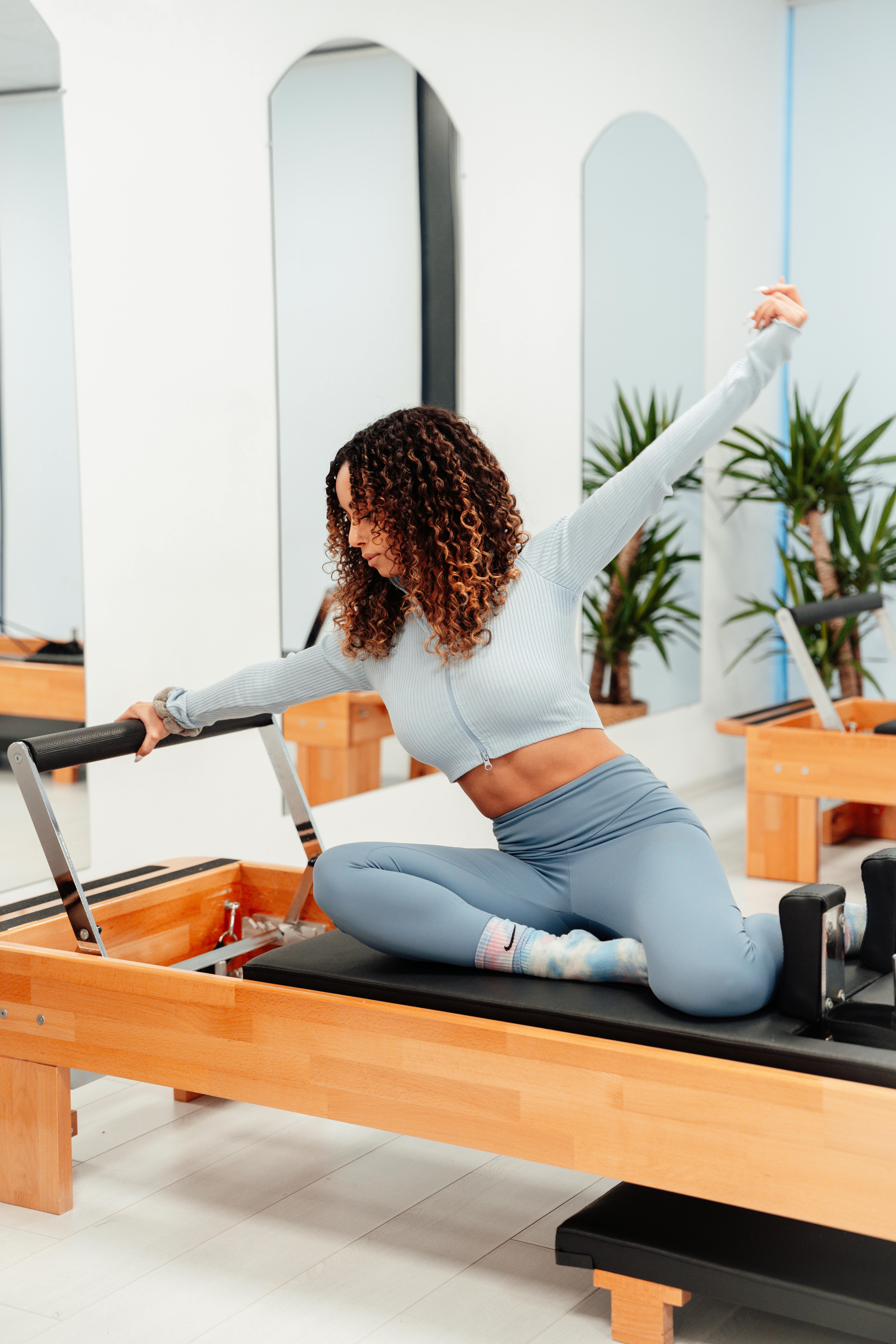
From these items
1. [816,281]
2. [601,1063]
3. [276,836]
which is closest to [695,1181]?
[601,1063]

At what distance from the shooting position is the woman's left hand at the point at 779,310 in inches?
73.0

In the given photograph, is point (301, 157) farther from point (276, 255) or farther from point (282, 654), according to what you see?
point (282, 654)

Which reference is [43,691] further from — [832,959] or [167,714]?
[832,959]

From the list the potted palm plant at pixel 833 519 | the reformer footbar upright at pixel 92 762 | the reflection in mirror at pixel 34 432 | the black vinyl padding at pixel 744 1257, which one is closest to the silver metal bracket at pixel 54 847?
the reformer footbar upright at pixel 92 762

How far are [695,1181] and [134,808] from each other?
1.92 metres

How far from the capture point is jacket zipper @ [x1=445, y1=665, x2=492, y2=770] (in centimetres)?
194

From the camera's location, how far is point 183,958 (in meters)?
2.43

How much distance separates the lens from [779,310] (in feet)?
6.09

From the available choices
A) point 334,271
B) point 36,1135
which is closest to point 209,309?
point 334,271

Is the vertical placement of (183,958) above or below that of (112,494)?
below

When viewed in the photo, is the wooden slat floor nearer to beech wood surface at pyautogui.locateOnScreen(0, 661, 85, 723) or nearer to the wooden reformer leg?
the wooden reformer leg

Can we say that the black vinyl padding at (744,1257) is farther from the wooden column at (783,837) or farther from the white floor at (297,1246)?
the wooden column at (783,837)

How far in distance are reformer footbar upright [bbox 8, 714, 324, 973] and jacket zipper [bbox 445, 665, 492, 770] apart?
12.8 inches

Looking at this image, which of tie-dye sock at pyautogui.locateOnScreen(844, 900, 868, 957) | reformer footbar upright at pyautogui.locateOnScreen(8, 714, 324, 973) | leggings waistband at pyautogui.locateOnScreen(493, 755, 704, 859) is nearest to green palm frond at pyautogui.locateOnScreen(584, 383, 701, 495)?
reformer footbar upright at pyautogui.locateOnScreen(8, 714, 324, 973)
